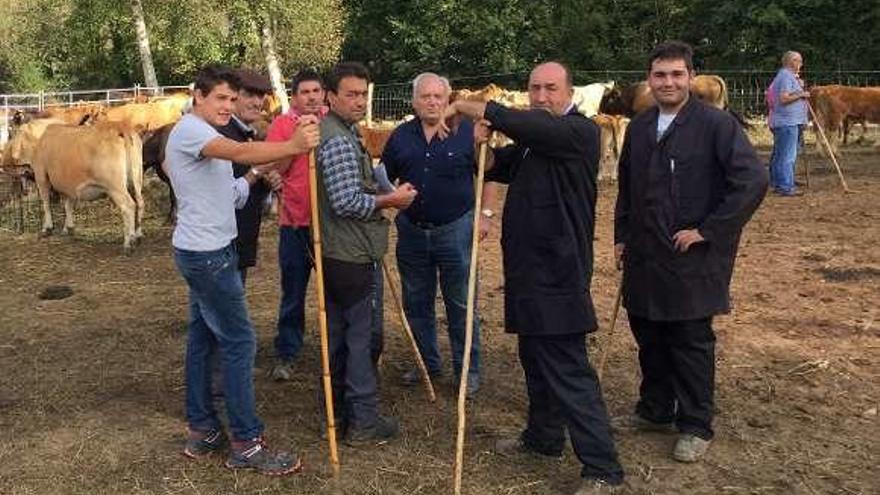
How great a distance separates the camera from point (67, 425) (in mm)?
5191

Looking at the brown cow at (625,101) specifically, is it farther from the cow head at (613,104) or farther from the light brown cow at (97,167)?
the light brown cow at (97,167)

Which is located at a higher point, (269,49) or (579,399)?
(269,49)

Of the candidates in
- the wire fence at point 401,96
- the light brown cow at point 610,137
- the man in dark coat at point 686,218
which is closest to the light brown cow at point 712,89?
the light brown cow at point 610,137

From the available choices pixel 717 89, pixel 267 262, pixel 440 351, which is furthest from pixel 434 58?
pixel 440 351

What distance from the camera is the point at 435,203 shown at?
206 inches

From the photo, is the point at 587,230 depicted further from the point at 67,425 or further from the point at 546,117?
the point at 67,425

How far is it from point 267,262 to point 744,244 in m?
5.20

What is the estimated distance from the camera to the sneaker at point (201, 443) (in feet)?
15.3

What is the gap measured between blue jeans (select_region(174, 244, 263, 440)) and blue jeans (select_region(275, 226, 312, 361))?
39.2 inches

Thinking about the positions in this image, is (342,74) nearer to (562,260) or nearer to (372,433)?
(562,260)

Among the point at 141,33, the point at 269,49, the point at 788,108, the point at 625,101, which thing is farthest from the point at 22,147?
the point at 141,33

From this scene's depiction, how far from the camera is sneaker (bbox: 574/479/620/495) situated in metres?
4.03

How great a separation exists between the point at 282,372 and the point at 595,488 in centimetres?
249

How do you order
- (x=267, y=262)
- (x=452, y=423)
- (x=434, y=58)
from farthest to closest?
(x=434, y=58)
(x=267, y=262)
(x=452, y=423)
